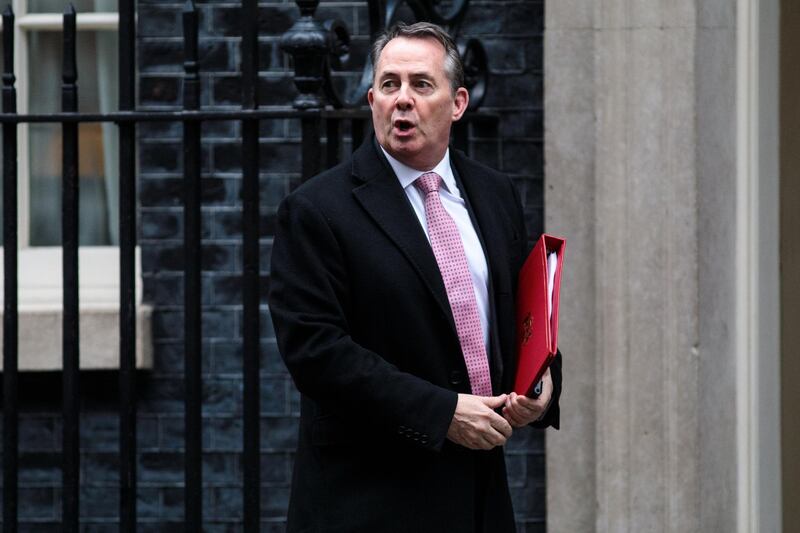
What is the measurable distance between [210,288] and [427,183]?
8.28 feet

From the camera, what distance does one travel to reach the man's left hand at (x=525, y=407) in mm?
3049

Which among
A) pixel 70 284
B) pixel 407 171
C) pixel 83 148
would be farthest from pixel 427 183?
pixel 83 148

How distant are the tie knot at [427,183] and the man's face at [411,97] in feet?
0.18

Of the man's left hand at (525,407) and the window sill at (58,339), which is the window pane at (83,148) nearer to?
the window sill at (58,339)

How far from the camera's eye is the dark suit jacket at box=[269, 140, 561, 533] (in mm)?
3000

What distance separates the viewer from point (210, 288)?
5.60m

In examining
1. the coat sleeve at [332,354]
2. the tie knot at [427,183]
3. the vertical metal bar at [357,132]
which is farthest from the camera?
the vertical metal bar at [357,132]

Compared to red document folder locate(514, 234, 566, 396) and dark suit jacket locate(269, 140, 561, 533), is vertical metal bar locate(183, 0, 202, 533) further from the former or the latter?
red document folder locate(514, 234, 566, 396)

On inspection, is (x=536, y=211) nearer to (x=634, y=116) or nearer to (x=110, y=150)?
(x=634, y=116)

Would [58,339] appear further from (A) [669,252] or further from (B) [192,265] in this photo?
(A) [669,252]

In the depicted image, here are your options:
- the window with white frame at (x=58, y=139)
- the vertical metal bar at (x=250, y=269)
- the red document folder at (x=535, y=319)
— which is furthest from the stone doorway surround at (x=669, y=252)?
the window with white frame at (x=58, y=139)

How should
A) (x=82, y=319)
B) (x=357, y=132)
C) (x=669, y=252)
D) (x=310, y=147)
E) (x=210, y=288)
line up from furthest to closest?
1. (x=210, y=288)
2. (x=82, y=319)
3. (x=669, y=252)
4. (x=357, y=132)
5. (x=310, y=147)

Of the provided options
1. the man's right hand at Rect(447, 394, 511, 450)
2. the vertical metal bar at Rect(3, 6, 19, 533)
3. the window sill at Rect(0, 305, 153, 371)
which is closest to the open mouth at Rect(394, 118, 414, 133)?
the man's right hand at Rect(447, 394, 511, 450)

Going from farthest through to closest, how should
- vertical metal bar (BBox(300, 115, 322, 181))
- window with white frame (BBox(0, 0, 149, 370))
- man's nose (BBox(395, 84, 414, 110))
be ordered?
window with white frame (BBox(0, 0, 149, 370)) < vertical metal bar (BBox(300, 115, 322, 181)) < man's nose (BBox(395, 84, 414, 110))
